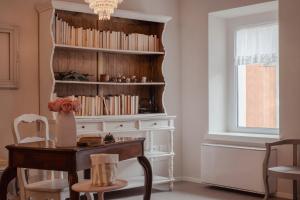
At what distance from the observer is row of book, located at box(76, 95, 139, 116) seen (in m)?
5.23

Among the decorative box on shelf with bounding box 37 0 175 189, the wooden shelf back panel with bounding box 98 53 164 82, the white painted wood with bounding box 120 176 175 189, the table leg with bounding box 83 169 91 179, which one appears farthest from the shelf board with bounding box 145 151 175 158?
the table leg with bounding box 83 169 91 179

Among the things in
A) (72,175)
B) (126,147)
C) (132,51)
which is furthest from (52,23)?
(72,175)

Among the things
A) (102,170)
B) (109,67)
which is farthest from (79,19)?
(102,170)

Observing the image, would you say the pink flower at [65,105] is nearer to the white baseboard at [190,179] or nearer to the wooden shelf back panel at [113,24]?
the wooden shelf back panel at [113,24]

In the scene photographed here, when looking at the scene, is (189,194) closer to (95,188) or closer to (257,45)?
(257,45)

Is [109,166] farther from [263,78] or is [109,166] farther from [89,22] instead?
[263,78]

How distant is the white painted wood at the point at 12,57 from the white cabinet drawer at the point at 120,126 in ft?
3.66

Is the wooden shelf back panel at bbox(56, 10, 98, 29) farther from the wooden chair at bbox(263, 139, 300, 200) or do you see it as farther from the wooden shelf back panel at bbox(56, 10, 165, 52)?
the wooden chair at bbox(263, 139, 300, 200)

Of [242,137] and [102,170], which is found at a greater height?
[102,170]

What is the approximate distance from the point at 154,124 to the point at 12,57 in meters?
1.87

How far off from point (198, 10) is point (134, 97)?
156 centimetres

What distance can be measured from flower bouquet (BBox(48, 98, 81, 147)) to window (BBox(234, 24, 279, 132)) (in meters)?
3.15

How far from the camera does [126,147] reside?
369 centimetres

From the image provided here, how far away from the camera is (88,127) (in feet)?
16.4
